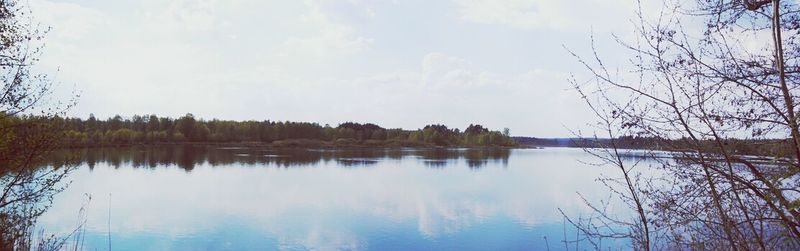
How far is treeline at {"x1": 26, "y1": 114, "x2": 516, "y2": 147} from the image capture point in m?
74.3

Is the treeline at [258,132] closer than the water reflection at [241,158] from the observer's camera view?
No

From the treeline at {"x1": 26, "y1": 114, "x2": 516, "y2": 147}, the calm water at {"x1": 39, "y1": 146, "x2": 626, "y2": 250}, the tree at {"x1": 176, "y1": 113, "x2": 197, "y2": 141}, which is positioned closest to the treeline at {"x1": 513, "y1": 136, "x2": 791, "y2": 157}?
the calm water at {"x1": 39, "y1": 146, "x2": 626, "y2": 250}

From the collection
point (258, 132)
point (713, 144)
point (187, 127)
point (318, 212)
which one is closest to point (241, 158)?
point (318, 212)

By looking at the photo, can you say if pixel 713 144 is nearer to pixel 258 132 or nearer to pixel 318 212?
pixel 318 212

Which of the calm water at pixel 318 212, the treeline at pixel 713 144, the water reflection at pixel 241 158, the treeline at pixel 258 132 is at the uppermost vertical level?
the treeline at pixel 258 132

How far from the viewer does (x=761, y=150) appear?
273 centimetres

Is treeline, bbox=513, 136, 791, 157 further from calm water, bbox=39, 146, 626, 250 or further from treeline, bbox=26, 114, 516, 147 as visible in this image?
treeline, bbox=26, 114, 516, 147

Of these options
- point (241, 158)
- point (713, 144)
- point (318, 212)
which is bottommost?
point (318, 212)

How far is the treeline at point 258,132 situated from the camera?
2926 inches

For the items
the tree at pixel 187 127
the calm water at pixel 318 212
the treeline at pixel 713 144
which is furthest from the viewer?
the tree at pixel 187 127

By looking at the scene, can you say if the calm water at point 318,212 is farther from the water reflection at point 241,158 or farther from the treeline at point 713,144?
the water reflection at point 241,158

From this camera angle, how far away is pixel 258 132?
89.4 meters

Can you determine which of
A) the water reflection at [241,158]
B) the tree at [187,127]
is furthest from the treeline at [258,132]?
the water reflection at [241,158]

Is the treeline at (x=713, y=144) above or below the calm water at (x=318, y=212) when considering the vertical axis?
above
